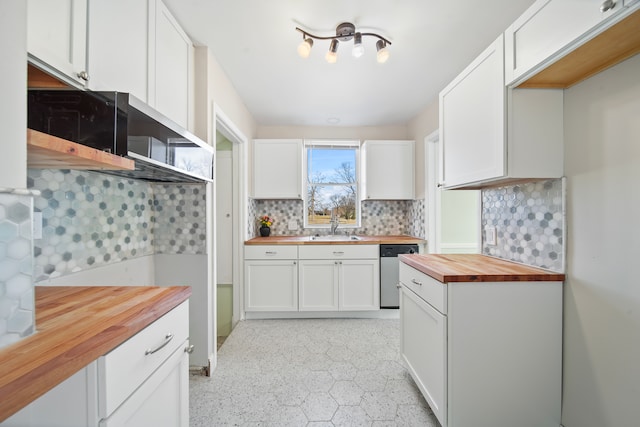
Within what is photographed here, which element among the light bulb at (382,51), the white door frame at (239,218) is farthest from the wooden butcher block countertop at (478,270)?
the white door frame at (239,218)

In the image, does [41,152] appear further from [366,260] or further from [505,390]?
[366,260]

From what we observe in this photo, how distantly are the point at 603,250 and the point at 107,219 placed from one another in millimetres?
2447

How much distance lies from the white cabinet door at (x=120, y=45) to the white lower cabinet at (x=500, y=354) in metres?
1.77

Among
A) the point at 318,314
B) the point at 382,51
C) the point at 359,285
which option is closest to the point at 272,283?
the point at 318,314

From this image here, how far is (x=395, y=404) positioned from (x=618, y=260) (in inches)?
53.9

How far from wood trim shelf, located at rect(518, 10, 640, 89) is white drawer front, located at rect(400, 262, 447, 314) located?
1.09 m

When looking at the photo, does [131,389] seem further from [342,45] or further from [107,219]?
[342,45]

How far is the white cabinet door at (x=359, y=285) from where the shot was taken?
2.88 meters

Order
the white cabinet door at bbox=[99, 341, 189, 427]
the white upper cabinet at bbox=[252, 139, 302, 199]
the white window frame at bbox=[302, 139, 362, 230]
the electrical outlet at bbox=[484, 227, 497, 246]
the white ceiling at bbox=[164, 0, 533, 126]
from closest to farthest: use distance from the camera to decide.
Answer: the white cabinet door at bbox=[99, 341, 189, 427], the white ceiling at bbox=[164, 0, 533, 126], the electrical outlet at bbox=[484, 227, 497, 246], the white upper cabinet at bbox=[252, 139, 302, 199], the white window frame at bbox=[302, 139, 362, 230]

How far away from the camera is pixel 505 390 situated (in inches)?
50.5

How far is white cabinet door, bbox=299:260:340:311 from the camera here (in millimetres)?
2865

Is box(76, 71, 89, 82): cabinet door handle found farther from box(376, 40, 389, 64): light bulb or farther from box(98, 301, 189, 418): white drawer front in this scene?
box(376, 40, 389, 64): light bulb

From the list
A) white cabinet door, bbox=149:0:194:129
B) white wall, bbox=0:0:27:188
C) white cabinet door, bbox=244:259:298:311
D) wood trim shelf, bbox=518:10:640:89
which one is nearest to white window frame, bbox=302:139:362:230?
white cabinet door, bbox=244:259:298:311

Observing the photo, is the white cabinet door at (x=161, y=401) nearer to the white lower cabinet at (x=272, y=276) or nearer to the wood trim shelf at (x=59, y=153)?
the wood trim shelf at (x=59, y=153)
